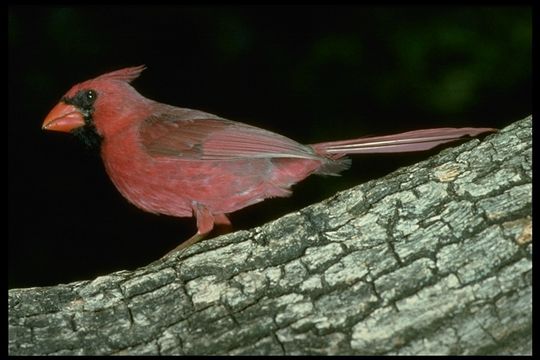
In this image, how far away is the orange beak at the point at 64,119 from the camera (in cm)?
436

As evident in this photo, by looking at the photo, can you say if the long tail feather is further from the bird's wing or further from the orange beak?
the orange beak

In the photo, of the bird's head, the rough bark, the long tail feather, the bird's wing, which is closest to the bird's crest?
the bird's head

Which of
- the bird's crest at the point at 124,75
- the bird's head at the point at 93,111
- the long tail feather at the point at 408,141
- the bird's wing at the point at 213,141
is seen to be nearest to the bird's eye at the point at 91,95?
the bird's head at the point at 93,111

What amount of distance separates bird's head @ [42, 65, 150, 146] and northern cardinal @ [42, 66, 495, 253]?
0.01 meters

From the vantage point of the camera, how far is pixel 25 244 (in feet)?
19.9

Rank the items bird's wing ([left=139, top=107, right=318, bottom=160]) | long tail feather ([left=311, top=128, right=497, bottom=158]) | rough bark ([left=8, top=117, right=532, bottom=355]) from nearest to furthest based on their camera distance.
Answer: rough bark ([left=8, top=117, right=532, bottom=355]) → long tail feather ([left=311, top=128, right=497, bottom=158]) → bird's wing ([left=139, top=107, right=318, bottom=160])

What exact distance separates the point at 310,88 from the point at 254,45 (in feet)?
1.93

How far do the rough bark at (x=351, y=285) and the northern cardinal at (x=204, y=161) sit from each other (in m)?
0.87

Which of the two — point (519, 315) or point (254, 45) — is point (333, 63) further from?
point (519, 315)

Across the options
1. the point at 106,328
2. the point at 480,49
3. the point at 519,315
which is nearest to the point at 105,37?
the point at 480,49

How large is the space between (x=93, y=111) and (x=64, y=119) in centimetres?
17

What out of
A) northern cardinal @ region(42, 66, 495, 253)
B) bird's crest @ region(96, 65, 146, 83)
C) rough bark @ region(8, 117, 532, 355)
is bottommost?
rough bark @ region(8, 117, 532, 355)

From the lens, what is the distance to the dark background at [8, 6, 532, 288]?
19.9 feet

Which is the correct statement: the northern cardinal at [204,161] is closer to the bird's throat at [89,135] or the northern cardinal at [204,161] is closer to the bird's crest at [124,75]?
the bird's throat at [89,135]
